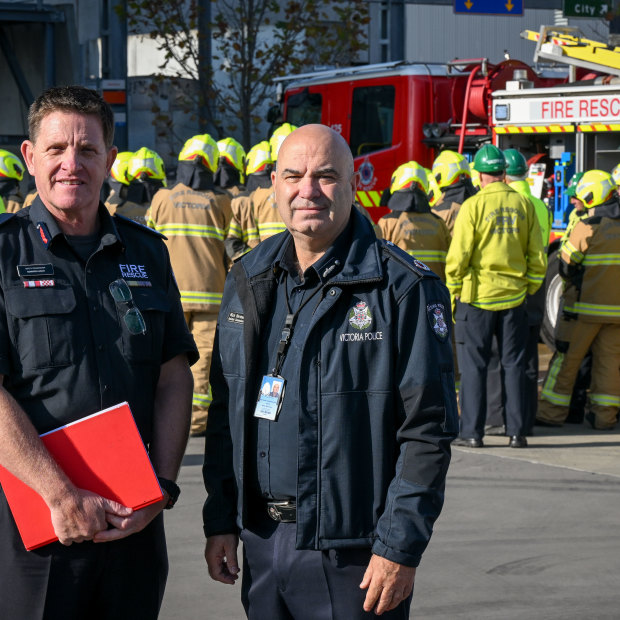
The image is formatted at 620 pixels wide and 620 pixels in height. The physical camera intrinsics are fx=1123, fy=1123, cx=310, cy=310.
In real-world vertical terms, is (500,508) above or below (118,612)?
below

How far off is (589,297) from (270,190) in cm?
264

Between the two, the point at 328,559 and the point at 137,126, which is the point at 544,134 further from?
the point at 137,126

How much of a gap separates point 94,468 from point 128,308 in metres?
0.45

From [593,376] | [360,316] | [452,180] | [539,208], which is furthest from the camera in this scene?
[452,180]

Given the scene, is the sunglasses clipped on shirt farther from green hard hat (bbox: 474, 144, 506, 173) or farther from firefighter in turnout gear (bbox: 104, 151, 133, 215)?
firefighter in turnout gear (bbox: 104, 151, 133, 215)

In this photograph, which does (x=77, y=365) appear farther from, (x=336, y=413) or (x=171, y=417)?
(x=336, y=413)

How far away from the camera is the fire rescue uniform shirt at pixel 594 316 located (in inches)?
342

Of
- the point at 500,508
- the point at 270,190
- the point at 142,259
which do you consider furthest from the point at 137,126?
the point at 142,259

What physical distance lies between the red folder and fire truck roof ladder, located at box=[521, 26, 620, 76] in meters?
9.96

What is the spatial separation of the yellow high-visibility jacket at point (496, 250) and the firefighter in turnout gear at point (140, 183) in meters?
2.77

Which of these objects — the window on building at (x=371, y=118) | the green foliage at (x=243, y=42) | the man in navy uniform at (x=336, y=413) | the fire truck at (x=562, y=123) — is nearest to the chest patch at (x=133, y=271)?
the man in navy uniform at (x=336, y=413)

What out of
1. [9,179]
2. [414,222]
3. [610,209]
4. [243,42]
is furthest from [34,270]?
[243,42]

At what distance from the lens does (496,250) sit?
8.11m

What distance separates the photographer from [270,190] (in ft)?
28.2
